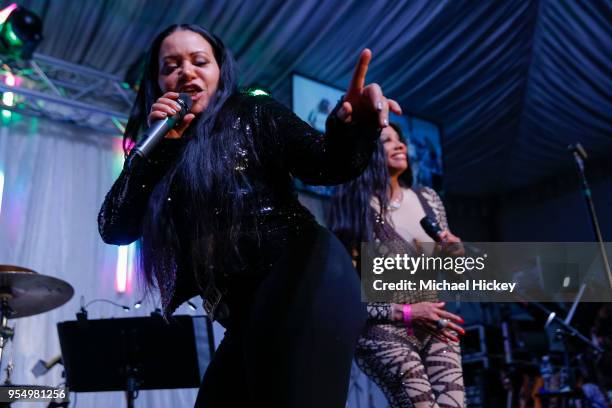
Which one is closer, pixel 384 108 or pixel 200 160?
pixel 384 108

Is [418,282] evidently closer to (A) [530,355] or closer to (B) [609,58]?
(B) [609,58]

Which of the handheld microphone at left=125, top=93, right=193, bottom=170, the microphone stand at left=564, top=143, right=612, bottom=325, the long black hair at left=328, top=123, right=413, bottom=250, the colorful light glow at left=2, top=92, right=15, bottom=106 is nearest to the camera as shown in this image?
the handheld microphone at left=125, top=93, right=193, bottom=170

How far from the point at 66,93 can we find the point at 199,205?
16.9 ft

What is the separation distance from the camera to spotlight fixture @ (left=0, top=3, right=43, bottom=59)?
432 cm

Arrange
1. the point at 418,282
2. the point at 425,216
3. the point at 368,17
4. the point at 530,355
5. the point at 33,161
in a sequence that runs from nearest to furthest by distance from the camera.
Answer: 1. the point at 418,282
2. the point at 425,216
3. the point at 368,17
4. the point at 33,161
5. the point at 530,355

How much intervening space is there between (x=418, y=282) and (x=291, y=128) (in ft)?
4.12

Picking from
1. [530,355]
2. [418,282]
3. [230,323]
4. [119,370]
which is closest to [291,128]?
[230,323]

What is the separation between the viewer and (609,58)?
17.4 feet

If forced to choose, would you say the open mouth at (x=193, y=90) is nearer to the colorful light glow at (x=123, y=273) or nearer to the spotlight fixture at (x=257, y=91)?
the spotlight fixture at (x=257, y=91)

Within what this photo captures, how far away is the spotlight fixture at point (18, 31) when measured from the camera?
14.2 ft

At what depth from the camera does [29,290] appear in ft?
11.4

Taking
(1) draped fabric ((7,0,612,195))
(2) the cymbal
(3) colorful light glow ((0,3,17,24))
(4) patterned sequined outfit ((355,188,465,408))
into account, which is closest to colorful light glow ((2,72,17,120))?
(1) draped fabric ((7,0,612,195))

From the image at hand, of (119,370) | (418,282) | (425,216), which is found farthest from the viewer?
(119,370)

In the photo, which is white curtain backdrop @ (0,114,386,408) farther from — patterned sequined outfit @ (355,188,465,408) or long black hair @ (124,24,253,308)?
long black hair @ (124,24,253,308)
